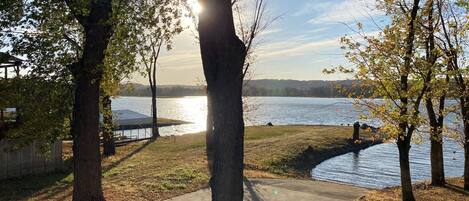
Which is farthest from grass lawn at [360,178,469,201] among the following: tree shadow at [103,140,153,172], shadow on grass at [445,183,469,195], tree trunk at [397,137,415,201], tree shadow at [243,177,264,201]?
tree shadow at [103,140,153,172]

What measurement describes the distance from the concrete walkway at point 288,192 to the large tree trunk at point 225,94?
5.46 meters

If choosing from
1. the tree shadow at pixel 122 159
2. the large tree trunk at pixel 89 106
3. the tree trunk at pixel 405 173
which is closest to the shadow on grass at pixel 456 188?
the tree trunk at pixel 405 173

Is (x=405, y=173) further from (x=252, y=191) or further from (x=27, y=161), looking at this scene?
(x=27, y=161)

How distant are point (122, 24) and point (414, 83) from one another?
290 inches

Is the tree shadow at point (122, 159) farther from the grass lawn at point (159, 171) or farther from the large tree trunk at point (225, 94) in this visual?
the large tree trunk at point (225, 94)

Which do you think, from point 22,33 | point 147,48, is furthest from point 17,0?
→ point 147,48

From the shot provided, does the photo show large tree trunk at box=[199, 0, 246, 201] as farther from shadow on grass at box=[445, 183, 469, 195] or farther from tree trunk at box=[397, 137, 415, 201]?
shadow on grass at box=[445, 183, 469, 195]

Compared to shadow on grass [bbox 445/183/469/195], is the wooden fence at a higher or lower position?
higher

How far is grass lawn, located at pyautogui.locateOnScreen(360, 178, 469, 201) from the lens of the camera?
500 inches

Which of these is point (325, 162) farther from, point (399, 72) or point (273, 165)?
point (399, 72)

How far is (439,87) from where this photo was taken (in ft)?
38.4

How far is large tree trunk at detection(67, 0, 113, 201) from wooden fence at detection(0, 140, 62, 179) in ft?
21.7

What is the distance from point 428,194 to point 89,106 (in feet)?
33.7

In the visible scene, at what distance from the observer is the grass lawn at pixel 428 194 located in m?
12.7
